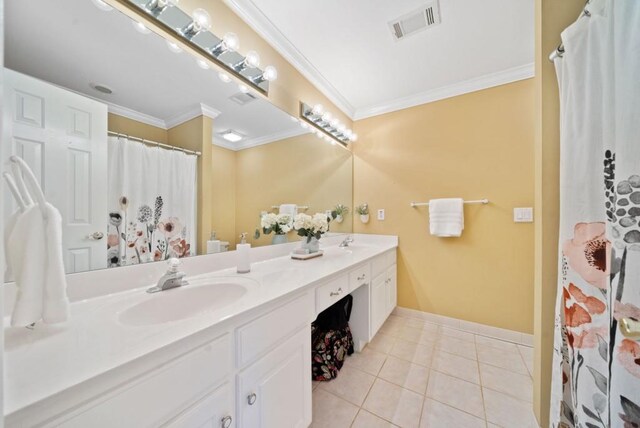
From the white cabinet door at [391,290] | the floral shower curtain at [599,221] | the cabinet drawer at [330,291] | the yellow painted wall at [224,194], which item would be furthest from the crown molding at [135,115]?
the white cabinet door at [391,290]

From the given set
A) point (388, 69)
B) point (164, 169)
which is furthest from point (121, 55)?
point (388, 69)

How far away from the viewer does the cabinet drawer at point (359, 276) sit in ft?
4.97

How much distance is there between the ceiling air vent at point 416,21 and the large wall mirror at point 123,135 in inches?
41.3

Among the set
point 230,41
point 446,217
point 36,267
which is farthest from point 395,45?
point 36,267

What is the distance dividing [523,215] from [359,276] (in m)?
1.45

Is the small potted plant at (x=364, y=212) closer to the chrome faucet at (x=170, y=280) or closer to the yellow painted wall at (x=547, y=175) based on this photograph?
the yellow painted wall at (x=547, y=175)

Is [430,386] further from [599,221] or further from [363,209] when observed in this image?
[363,209]

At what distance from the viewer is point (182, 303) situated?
97 centimetres

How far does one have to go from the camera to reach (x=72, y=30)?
84 centimetres

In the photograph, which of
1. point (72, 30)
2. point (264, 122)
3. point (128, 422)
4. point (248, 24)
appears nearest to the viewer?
point (128, 422)

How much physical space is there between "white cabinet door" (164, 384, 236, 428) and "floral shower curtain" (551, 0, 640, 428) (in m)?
1.08

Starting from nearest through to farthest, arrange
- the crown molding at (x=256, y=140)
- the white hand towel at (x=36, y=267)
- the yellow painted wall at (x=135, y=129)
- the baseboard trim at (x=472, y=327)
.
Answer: the white hand towel at (x=36, y=267) → the yellow painted wall at (x=135, y=129) → the crown molding at (x=256, y=140) → the baseboard trim at (x=472, y=327)

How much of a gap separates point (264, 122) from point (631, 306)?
5.98 ft

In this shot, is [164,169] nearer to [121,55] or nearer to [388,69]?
[121,55]
